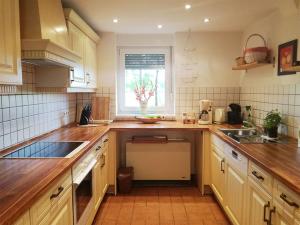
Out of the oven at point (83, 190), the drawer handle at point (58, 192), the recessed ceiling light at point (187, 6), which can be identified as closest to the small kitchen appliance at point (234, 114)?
the recessed ceiling light at point (187, 6)

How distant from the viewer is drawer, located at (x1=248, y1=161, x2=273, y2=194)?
1512mm

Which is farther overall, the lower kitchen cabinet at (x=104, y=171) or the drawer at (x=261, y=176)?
the lower kitchen cabinet at (x=104, y=171)

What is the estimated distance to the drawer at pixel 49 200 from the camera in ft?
3.74

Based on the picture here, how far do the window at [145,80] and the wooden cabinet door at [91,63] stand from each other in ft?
1.57

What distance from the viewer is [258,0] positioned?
2.38 meters

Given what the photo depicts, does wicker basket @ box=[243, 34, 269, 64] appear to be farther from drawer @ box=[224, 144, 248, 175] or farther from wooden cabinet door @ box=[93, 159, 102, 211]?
wooden cabinet door @ box=[93, 159, 102, 211]

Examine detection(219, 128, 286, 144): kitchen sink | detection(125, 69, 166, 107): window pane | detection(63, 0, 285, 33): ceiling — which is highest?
detection(63, 0, 285, 33): ceiling

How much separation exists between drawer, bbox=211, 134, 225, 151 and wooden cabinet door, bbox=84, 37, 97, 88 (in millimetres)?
1618

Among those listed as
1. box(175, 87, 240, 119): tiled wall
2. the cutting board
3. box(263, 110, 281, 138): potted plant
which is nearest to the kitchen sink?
box(263, 110, 281, 138): potted plant

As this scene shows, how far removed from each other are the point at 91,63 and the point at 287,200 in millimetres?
2714

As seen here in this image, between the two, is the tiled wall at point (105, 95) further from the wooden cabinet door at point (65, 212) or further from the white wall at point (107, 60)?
the wooden cabinet door at point (65, 212)

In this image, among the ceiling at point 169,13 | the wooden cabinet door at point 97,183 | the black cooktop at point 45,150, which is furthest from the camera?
the ceiling at point 169,13

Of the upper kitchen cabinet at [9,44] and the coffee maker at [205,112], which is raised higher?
the upper kitchen cabinet at [9,44]

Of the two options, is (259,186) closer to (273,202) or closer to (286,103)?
(273,202)
